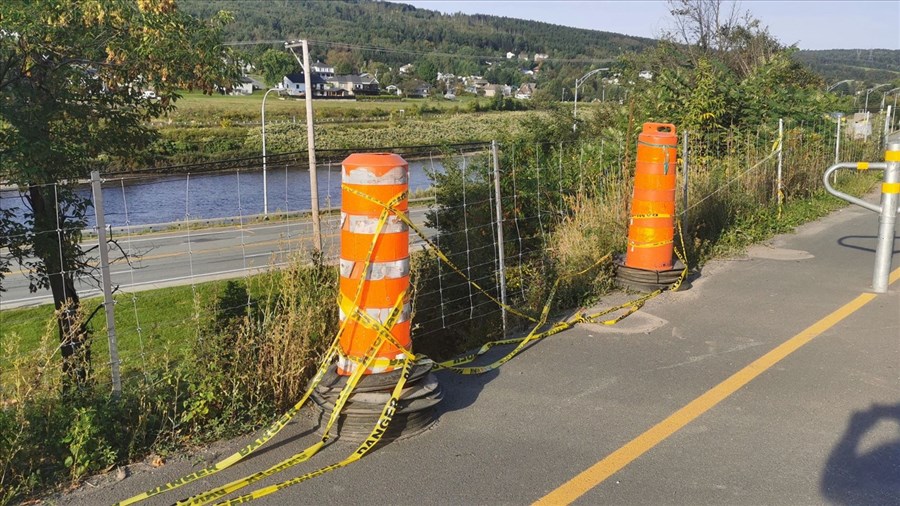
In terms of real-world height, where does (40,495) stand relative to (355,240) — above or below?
below

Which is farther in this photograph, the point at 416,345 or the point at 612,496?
the point at 416,345

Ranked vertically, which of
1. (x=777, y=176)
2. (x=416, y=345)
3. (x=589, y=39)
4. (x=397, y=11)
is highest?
(x=397, y=11)

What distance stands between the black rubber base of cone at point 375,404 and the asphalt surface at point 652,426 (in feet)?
0.32

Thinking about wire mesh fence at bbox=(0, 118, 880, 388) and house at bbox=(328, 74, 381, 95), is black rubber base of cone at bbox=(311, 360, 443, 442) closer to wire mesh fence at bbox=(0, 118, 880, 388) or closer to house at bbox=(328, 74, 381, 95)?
wire mesh fence at bbox=(0, 118, 880, 388)

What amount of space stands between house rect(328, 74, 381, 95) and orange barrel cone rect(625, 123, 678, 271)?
88437 mm

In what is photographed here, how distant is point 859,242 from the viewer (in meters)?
10.7

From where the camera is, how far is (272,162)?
19.8 ft

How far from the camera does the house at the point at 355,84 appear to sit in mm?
94250

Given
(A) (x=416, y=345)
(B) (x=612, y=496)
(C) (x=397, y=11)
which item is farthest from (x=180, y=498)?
(C) (x=397, y=11)

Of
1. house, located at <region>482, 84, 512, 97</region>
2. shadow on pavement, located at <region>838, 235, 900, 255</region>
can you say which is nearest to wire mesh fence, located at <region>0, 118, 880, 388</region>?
shadow on pavement, located at <region>838, 235, 900, 255</region>

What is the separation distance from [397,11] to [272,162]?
202229 mm

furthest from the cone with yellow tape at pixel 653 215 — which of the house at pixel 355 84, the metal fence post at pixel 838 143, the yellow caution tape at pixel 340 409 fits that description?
the house at pixel 355 84

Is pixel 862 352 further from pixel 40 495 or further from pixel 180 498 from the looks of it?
pixel 40 495

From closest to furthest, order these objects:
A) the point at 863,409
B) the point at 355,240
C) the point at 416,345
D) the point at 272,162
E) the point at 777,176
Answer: the point at 355,240, the point at 863,409, the point at 272,162, the point at 416,345, the point at 777,176
